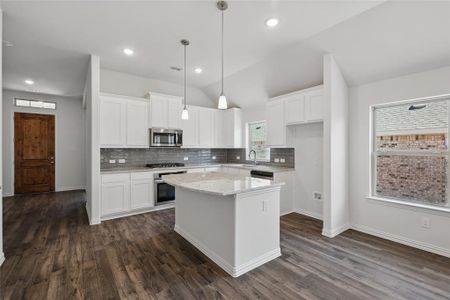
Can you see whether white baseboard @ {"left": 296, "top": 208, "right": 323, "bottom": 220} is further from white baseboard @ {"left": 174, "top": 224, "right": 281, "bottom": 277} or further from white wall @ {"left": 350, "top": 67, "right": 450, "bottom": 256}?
white baseboard @ {"left": 174, "top": 224, "right": 281, "bottom": 277}

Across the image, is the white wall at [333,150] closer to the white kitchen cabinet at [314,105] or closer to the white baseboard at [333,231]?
the white baseboard at [333,231]

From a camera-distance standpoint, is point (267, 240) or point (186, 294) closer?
point (186, 294)

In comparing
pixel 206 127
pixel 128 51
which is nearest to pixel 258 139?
pixel 206 127

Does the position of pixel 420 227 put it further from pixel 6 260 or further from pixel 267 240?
pixel 6 260

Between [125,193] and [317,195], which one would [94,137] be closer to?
[125,193]

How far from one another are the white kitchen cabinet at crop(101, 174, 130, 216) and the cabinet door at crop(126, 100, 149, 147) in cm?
77

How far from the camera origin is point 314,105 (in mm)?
3895

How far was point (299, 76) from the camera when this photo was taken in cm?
404

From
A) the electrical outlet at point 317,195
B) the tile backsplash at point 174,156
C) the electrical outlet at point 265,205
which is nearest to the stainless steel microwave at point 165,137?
the tile backsplash at point 174,156

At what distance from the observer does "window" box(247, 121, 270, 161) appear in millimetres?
5484

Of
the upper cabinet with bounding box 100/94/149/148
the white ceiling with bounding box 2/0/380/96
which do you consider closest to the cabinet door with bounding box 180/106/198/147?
the upper cabinet with bounding box 100/94/149/148

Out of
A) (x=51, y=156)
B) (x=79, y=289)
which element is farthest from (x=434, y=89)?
(x=51, y=156)

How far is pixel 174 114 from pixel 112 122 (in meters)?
1.34

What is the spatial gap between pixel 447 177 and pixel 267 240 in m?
2.60
